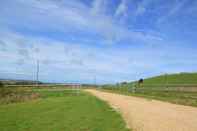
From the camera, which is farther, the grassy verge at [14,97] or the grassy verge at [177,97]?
the grassy verge at [14,97]

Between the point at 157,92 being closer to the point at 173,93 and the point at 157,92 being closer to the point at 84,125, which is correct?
the point at 173,93

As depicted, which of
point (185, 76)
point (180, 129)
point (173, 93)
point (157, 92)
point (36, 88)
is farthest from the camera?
point (185, 76)

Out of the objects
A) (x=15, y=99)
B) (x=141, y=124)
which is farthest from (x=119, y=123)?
(x=15, y=99)

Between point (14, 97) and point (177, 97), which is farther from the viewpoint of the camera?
point (177, 97)

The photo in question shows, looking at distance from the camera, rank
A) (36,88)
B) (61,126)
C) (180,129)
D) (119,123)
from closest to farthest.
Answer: (180,129)
(61,126)
(119,123)
(36,88)

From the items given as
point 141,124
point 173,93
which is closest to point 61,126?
point 141,124

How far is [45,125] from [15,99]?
12344 millimetres

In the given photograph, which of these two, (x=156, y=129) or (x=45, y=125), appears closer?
(x=156, y=129)

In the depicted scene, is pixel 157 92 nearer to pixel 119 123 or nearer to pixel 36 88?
pixel 36 88

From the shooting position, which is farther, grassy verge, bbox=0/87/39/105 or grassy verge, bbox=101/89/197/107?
grassy verge, bbox=0/87/39/105

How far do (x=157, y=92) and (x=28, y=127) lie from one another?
2292 centimetres

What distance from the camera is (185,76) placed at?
46906 mm

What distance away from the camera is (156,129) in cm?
768

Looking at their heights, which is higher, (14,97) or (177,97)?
(14,97)
